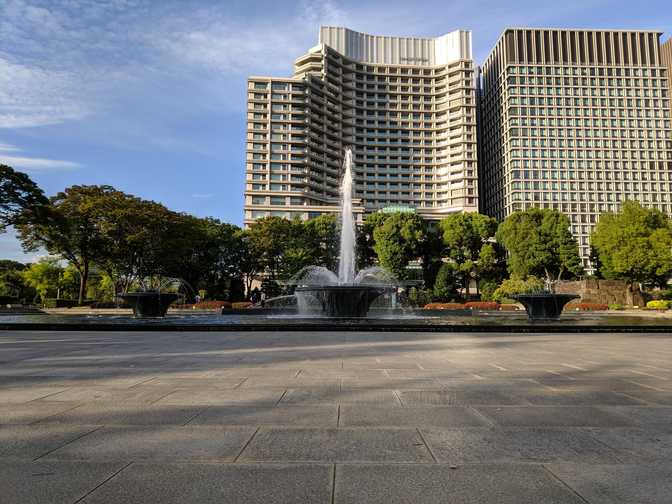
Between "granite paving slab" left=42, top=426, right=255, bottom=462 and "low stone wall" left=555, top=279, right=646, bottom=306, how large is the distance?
181ft

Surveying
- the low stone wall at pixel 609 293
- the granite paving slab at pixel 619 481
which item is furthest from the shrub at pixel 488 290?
the granite paving slab at pixel 619 481

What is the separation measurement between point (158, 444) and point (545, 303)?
21516 millimetres

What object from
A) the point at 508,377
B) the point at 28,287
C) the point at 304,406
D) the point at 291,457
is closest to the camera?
the point at 291,457

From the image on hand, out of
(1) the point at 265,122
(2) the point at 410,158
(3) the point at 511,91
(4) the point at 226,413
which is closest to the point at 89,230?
(4) the point at 226,413

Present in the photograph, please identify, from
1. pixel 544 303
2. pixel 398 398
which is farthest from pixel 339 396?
pixel 544 303

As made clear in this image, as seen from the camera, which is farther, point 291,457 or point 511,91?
point 511,91

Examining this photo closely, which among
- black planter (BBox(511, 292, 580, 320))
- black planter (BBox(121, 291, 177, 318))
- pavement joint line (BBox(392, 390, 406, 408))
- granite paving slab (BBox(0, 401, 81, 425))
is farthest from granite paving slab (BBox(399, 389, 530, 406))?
black planter (BBox(121, 291, 177, 318))

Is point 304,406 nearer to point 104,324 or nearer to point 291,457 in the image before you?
point 291,457

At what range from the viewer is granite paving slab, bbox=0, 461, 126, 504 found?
2518 millimetres

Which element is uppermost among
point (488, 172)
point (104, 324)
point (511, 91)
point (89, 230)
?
point (511, 91)

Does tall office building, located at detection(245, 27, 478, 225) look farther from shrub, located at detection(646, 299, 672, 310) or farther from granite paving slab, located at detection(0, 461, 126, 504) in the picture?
granite paving slab, located at detection(0, 461, 126, 504)

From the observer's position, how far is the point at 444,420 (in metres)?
4.19

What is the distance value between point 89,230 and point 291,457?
4458cm

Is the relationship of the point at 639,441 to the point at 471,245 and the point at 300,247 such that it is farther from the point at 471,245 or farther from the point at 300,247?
the point at 471,245
